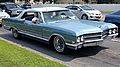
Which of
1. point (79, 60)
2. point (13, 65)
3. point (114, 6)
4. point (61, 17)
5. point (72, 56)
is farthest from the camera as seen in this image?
point (114, 6)

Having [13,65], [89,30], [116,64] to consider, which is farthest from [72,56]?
[13,65]

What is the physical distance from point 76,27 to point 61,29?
1.56ft

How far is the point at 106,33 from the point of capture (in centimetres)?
852

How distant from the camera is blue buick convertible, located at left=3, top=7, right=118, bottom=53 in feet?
25.6

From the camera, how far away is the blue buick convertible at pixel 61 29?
7816 mm

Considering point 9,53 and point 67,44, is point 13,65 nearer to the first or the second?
point 9,53

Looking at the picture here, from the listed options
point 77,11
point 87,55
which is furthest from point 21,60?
point 77,11

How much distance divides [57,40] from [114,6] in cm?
3540

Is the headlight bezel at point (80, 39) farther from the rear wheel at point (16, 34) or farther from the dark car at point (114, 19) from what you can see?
the rear wheel at point (16, 34)

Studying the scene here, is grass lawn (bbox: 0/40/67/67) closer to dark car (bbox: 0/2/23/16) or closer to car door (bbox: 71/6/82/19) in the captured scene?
car door (bbox: 71/6/82/19)

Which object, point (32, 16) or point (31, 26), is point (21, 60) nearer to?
point (31, 26)

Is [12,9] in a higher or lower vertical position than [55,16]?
lower

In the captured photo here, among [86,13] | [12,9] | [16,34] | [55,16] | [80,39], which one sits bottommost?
[86,13]

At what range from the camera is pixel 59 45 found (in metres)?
8.53
